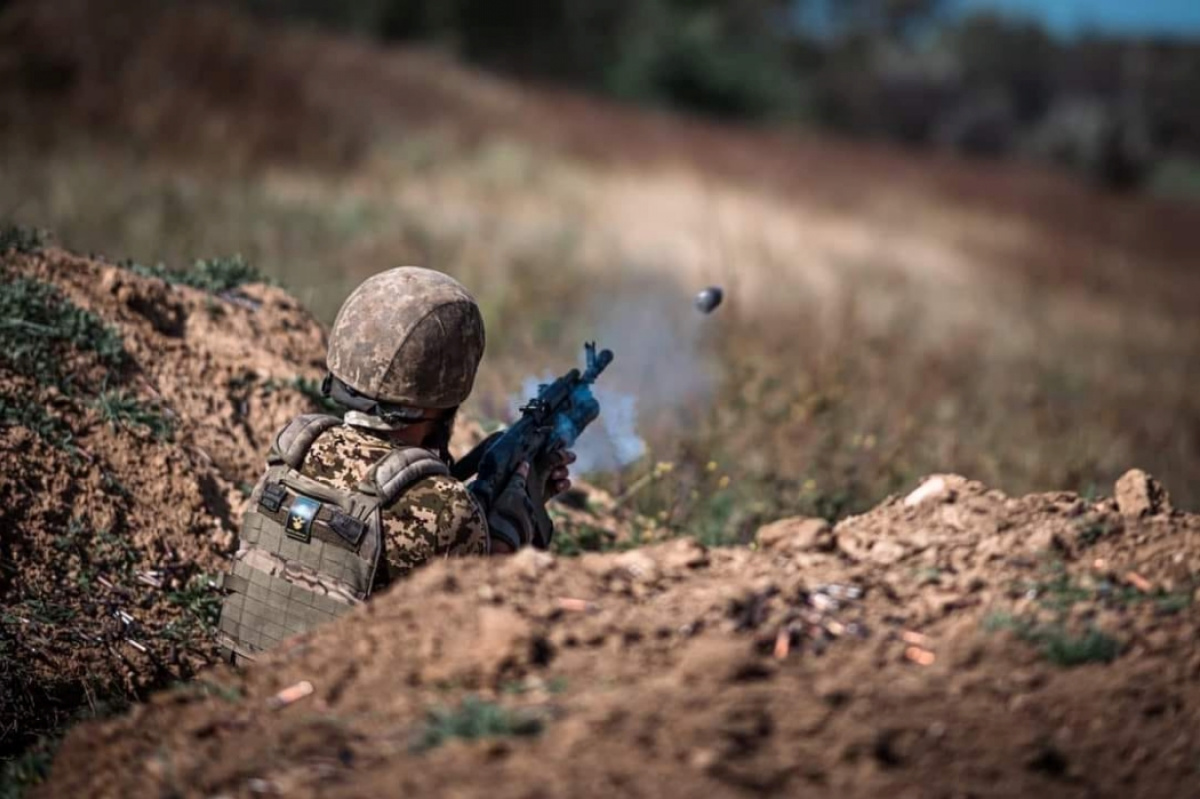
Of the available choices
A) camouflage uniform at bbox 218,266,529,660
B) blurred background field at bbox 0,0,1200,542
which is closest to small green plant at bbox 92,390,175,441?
camouflage uniform at bbox 218,266,529,660

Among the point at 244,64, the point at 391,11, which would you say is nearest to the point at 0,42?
the point at 244,64

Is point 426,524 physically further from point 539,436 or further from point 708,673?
point 708,673

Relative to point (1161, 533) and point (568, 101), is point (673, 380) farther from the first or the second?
point (568, 101)

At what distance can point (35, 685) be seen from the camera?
4246 mm

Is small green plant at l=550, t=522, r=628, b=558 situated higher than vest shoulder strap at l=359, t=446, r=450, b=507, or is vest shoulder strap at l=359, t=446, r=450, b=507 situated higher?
small green plant at l=550, t=522, r=628, b=558

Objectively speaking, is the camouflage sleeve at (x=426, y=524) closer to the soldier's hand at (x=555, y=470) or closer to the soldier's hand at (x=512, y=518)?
the soldier's hand at (x=512, y=518)

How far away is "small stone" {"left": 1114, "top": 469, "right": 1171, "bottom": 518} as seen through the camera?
387cm

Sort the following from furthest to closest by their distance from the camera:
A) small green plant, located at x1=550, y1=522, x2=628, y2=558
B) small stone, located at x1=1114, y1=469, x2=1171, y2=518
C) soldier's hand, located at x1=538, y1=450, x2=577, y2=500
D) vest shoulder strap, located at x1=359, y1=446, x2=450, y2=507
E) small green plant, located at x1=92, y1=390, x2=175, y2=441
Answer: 1. small green plant, located at x1=550, y1=522, x2=628, y2=558
2. small green plant, located at x1=92, y1=390, x2=175, y2=441
3. soldier's hand, located at x1=538, y1=450, x2=577, y2=500
4. small stone, located at x1=1114, y1=469, x2=1171, y2=518
5. vest shoulder strap, located at x1=359, y1=446, x2=450, y2=507

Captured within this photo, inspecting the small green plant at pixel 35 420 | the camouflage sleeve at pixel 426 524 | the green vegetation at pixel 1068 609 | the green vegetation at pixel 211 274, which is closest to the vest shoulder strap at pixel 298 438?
the camouflage sleeve at pixel 426 524

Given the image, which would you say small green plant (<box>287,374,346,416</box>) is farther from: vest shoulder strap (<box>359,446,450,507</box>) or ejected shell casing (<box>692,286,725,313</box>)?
vest shoulder strap (<box>359,446,450,507</box>)

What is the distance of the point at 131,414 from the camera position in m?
5.05

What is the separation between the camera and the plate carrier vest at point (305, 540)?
3.73m

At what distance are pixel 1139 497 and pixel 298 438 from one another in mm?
2372

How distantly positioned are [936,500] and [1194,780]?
1278 mm
